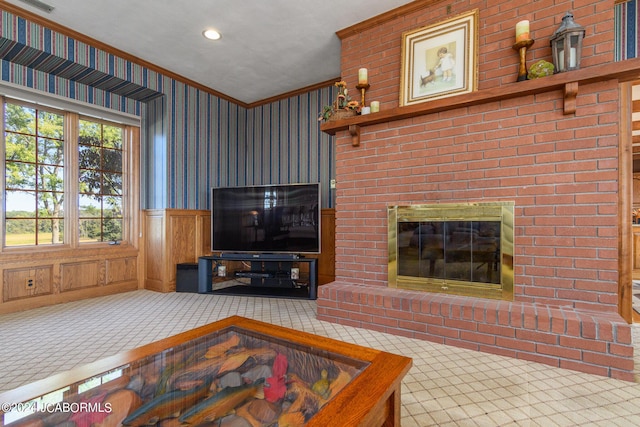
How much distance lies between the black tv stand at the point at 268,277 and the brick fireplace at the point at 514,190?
2.88 ft

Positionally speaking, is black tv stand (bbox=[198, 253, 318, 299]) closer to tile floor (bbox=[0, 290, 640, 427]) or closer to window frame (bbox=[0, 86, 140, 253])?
tile floor (bbox=[0, 290, 640, 427])

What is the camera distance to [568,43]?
6.39 ft

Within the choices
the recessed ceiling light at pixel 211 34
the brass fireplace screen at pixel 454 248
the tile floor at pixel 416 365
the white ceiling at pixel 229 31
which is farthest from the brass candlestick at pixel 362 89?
the tile floor at pixel 416 365

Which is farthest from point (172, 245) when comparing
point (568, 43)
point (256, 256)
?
point (568, 43)

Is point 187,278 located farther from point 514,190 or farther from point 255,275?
point 514,190

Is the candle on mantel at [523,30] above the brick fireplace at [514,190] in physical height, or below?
above

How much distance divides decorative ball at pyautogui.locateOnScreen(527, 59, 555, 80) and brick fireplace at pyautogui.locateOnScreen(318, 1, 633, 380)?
0.38 ft

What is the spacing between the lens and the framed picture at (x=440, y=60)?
2357mm

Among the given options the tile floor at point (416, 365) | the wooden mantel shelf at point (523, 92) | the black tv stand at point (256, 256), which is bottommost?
the tile floor at point (416, 365)

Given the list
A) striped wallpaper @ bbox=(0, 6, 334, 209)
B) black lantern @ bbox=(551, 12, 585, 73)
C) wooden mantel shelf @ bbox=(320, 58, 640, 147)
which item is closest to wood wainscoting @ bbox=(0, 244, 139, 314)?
striped wallpaper @ bbox=(0, 6, 334, 209)

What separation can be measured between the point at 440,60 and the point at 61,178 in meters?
3.97

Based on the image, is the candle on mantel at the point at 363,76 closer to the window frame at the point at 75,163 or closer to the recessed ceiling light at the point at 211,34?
the recessed ceiling light at the point at 211,34

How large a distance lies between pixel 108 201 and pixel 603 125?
4719mm

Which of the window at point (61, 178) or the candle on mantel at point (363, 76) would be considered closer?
the candle on mantel at point (363, 76)
